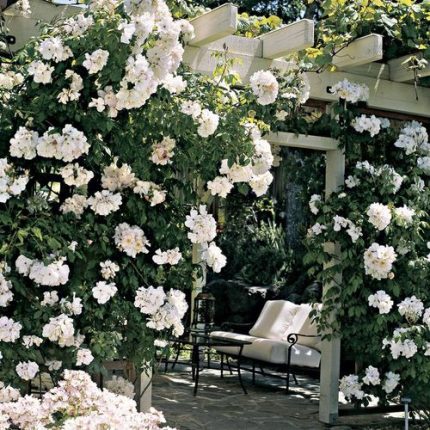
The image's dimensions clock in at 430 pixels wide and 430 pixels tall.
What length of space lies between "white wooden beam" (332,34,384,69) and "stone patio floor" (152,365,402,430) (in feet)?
8.22

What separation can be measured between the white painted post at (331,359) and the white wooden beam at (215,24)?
1474 millimetres

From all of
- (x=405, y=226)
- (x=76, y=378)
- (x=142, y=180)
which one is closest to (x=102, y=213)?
(x=142, y=180)

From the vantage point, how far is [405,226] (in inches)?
219

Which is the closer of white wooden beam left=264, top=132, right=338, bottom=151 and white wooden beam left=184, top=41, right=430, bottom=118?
white wooden beam left=184, top=41, right=430, bottom=118

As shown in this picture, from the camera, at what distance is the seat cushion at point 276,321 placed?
8.02 metres

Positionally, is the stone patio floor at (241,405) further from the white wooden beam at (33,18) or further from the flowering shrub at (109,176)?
the white wooden beam at (33,18)

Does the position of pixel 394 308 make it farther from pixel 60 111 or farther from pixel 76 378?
pixel 76 378

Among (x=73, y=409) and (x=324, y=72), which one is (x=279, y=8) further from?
(x=73, y=409)

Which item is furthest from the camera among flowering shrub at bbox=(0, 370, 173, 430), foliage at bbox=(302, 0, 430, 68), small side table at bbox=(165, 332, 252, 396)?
small side table at bbox=(165, 332, 252, 396)

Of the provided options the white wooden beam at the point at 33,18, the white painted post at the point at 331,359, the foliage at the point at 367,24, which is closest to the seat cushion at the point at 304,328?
the white painted post at the point at 331,359

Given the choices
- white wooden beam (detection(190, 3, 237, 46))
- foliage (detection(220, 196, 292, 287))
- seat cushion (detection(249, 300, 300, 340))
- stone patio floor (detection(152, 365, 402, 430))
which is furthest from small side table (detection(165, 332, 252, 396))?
foliage (detection(220, 196, 292, 287))

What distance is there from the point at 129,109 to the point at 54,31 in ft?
1.78

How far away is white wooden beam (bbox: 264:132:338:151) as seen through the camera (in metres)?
5.58

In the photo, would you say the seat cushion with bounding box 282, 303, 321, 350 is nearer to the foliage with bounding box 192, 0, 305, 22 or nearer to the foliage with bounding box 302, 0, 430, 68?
the foliage with bounding box 302, 0, 430, 68
